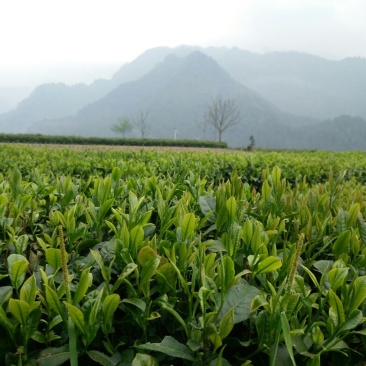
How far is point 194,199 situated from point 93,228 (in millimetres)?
590

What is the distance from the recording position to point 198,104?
18400 cm

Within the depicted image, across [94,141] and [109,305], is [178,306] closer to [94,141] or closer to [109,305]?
A: [109,305]

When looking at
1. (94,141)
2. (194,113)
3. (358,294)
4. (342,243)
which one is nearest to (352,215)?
(342,243)

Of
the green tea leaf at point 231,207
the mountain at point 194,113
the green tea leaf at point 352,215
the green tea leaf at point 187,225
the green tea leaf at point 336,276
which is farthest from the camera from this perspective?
the mountain at point 194,113

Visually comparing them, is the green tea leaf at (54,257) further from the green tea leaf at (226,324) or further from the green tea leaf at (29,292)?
the green tea leaf at (226,324)

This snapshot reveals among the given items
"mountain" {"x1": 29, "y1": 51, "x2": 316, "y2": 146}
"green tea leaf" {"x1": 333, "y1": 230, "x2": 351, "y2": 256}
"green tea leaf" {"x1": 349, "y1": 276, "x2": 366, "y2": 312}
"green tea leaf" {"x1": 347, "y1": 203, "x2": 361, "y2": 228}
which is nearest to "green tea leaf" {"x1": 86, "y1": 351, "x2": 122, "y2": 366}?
"green tea leaf" {"x1": 349, "y1": 276, "x2": 366, "y2": 312}

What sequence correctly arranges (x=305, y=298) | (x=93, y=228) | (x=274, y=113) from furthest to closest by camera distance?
(x=274, y=113) → (x=93, y=228) → (x=305, y=298)

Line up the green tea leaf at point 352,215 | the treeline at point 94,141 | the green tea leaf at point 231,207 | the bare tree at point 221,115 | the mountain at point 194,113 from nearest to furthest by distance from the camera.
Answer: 1. the green tea leaf at point 231,207
2. the green tea leaf at point 352,215
3. the treeline at point 94,141
4. the bare tree at point 221,115
5. the mountain at point 194,113

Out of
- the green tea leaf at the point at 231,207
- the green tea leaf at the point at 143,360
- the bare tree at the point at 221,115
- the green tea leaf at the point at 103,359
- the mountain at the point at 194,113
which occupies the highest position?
the mountain at the point at 194,113

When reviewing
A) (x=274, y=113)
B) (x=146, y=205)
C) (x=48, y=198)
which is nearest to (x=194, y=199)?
(x=146, y=205)

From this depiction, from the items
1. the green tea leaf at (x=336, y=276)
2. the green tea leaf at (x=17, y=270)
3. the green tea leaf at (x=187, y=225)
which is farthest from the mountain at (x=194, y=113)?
the green tea leaf at (x=17, y=270)

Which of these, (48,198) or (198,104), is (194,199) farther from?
(198,104)

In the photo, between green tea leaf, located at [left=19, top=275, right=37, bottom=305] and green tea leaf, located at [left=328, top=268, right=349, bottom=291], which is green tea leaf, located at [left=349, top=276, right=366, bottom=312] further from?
green tea leaf, located at [left=19, top=275, right=37, bottom=305]

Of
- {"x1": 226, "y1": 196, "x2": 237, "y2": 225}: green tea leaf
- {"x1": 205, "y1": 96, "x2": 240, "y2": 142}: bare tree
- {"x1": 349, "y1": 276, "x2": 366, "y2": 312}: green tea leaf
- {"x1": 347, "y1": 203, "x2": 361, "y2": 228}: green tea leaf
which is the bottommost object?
{"x1": 349, "y1": 276, "x2": 366, "y2": 312}: green tea leaf
